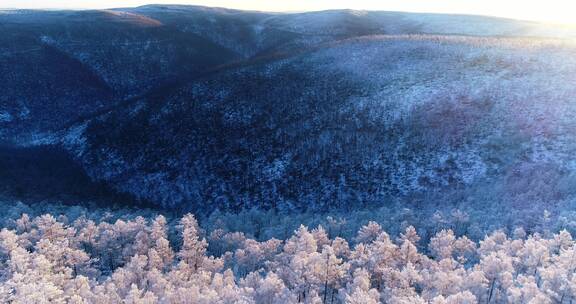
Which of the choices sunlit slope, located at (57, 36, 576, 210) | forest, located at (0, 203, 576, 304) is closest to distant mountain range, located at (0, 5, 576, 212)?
sunlit slope, located at (57, 36, 576, 210)

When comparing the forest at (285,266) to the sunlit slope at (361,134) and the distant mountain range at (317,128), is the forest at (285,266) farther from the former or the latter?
the distant mountain range at (317,128)

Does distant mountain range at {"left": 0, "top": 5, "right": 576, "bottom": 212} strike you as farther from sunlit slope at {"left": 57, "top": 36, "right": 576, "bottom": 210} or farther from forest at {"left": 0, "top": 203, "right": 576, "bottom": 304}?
forest at {"left": 0, "top": 203, "right": 576, "bottom": 304}

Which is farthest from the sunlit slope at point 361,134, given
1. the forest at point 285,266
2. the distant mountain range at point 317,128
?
the forest at point 285,266

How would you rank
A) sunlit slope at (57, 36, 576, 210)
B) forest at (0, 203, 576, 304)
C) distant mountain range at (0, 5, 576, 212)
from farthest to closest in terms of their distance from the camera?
1. distant mountain range at (0, 5, 576, 212)
2. sunlit slope at (57, 36, 576, 210)
3. forest at (0, 203, 576, 304)

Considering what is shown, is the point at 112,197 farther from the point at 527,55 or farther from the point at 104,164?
the point at 527,55

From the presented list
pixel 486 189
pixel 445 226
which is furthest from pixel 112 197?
pixel 486 189

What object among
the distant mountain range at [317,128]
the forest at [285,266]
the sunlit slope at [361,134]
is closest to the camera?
the forest at [285,266]
